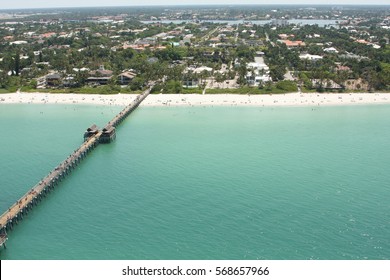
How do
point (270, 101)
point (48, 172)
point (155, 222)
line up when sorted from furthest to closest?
point (270, 101) → point (48, 172) → point (155, 222)

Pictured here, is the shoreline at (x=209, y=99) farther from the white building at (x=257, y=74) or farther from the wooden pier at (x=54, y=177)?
the wooden pier at (x=54, y=177)

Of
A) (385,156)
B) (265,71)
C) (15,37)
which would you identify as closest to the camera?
(385,156)

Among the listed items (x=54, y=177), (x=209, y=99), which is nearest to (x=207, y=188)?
(x=54, y=177)

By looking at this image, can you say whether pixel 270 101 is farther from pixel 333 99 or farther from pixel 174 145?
pixel 174 145

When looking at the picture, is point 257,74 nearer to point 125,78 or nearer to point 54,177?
point 125,78

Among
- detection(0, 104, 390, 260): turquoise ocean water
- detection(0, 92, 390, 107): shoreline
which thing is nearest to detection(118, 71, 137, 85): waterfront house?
detection(0, 92, 390, 107): shoreline

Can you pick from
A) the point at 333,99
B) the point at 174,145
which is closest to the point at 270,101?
the point at 333,99

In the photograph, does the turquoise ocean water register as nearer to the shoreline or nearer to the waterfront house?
the shoreline
